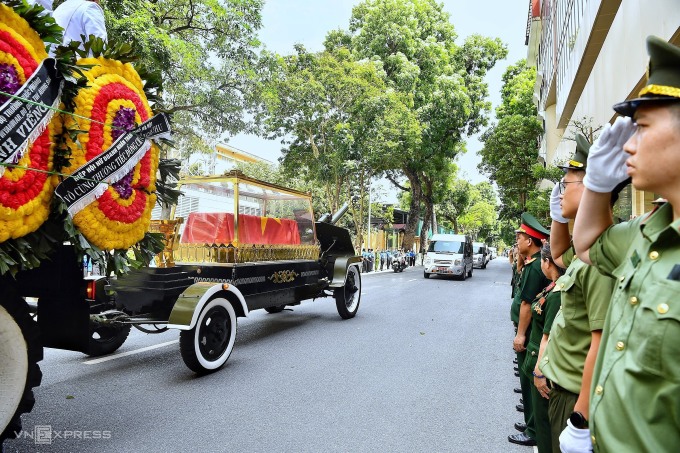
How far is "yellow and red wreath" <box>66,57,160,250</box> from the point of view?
9.42ft

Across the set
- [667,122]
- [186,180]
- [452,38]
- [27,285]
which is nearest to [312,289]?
[186,180]

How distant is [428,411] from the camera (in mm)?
4289

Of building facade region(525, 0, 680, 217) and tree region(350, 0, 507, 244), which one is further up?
tree region(350, 0, 507, 244)

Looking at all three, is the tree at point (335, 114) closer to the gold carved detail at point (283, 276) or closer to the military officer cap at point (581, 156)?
the gold carved detail at point (283, 276)

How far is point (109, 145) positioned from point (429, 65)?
82.4 feet

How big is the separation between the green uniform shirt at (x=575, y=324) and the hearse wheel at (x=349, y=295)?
6876 mm

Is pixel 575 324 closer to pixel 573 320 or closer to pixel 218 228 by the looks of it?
pixel 573 320

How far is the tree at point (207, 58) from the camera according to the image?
11508 mm

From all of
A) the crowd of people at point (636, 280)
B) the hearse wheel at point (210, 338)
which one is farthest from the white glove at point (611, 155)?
the hearse wheel at point (210, 338)

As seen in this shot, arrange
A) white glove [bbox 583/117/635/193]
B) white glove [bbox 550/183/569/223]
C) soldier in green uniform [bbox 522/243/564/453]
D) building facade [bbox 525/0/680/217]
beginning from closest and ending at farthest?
white glove [bbox 583/117/635/193] < white glove [bbox 550/183/569/223] < soldier in green uniform [bbox 522/243/564/453] < building facade [bbox 525/0/680/217]

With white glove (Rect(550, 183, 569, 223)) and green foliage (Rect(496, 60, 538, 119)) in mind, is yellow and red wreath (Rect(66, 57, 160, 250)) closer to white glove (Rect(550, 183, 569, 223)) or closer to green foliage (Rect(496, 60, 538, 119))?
white glove (Rect(550, 183, 569, 223))

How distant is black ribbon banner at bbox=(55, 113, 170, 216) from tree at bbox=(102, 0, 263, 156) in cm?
779

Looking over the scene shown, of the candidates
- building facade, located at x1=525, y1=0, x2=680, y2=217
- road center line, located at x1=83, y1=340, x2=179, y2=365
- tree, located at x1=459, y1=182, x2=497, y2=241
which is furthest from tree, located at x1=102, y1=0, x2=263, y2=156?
tree, located at x1=459, y1=182, x2=497, y2=241

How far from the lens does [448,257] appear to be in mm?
20062
